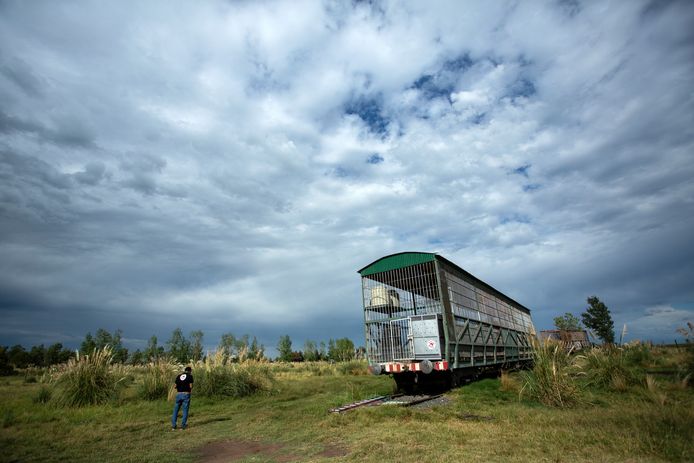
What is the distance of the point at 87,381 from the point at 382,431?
35.0 feet

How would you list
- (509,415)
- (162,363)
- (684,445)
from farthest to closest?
(162,363), (509,415), (684,445)

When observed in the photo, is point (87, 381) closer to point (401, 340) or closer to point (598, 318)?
point (401, 340)

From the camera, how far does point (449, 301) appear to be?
1315 centimetres

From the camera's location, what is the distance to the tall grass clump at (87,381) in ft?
37.6

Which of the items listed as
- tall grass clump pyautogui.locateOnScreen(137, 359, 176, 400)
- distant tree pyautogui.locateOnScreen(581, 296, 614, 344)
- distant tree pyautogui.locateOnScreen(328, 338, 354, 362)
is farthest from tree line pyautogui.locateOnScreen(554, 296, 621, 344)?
tall grass clump pyautogui.locateOnScreen(137, 359, 176, 400)

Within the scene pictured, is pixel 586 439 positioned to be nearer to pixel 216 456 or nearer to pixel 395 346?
pixel 216 456

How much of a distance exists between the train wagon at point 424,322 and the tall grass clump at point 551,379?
2235 mm

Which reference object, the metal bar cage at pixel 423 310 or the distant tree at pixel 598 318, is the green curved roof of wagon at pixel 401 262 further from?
the distant tree at pixel 598 318

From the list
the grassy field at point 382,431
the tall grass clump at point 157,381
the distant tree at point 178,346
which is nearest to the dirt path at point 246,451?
the grassy field at point 382,431

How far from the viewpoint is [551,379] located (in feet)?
28.3

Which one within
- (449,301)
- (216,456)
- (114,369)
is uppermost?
(449,301)

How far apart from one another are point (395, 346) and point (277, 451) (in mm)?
7494

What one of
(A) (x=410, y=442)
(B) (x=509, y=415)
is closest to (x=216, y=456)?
(A) (x=410, y=442)

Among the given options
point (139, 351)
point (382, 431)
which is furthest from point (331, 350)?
point (382, 431)
